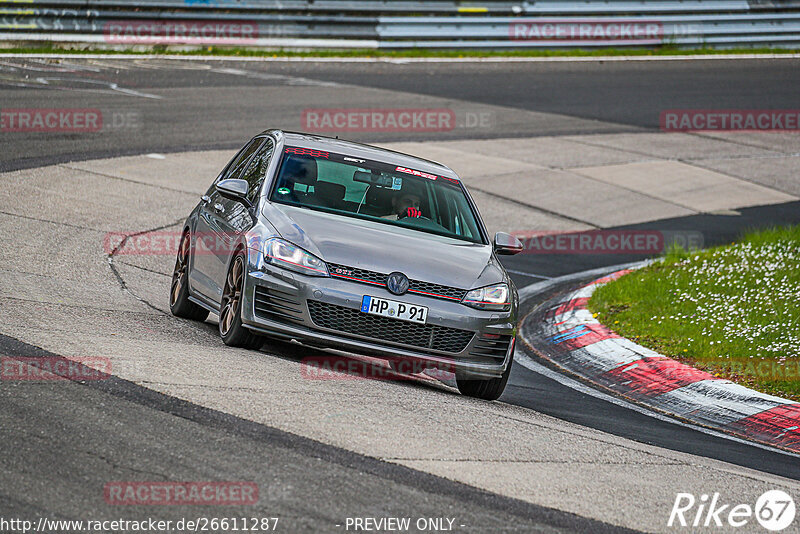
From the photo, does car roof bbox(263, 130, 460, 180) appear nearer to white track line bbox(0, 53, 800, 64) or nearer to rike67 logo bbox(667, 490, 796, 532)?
rike67 logo bbox(667, 490, 796, 532)

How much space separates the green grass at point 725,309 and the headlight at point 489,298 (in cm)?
233


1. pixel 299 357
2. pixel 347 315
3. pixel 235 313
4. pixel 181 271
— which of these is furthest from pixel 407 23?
pixel 347 315

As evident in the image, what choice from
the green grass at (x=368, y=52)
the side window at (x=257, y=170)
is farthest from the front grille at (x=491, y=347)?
the green grass at (x=368, y=52)

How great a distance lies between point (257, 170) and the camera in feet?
29.8

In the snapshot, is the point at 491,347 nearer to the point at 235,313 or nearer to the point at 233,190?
the point at 235,313

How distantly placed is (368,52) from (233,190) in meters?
20.2

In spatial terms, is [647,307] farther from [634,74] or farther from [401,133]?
[634,74]

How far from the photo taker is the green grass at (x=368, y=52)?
2433cm

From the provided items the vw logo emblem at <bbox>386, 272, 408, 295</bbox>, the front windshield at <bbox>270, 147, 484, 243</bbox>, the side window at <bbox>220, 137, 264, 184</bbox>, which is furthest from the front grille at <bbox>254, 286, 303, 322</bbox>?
the side window at <bbox>220, 137, 264, 184</bbox>

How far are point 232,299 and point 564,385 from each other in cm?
290

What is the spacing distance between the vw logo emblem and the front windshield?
0.97m

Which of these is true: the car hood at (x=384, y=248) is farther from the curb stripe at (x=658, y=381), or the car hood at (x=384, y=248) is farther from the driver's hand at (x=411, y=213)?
the curb stripe at (x=658, y=381)

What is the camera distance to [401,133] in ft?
67.7

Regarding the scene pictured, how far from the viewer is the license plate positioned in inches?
297
